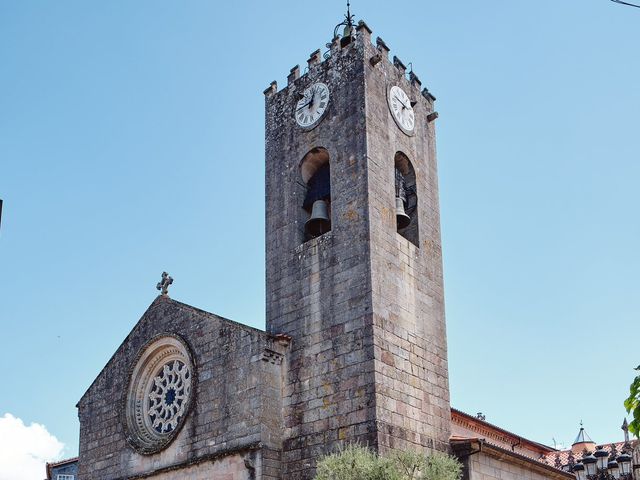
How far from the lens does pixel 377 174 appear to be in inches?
817

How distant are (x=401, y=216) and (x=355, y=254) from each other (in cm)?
231

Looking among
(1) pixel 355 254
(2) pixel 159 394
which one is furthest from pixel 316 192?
(2) pixel 159 394

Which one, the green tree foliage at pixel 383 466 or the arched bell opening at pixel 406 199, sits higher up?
the arched bell opening at pixel 406 199

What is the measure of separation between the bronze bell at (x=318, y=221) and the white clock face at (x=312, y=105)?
2.27 metres

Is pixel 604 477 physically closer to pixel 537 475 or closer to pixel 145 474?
pixel 537 475

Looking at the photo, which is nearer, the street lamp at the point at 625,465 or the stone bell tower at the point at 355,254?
the street lamp at the point at 625,465

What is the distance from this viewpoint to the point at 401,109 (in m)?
22.7

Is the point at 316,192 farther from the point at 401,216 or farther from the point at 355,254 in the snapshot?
the point at 355,254

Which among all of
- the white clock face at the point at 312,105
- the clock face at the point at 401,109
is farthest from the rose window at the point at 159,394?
the clock face at the point at 401,109

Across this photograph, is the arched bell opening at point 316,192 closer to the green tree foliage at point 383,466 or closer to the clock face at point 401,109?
the clock face at point 401,109

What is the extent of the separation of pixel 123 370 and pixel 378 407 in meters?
8.63

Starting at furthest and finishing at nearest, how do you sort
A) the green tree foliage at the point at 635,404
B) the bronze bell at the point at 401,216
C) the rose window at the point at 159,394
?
the rose window at the point at 159,394 → the bronze bell at the point at 401,216 → the green tree foliage at the point at 635,404

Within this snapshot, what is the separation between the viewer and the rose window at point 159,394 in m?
21.8

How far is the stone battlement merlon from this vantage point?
21.9m
